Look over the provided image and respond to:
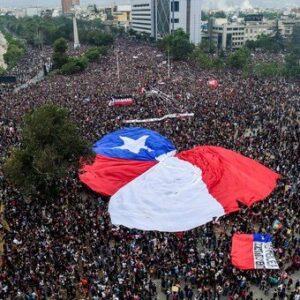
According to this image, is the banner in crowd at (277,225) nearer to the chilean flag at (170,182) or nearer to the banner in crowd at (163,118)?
the chilean flag at (170,182)

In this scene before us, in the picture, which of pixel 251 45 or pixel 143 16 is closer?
pixel 251 45

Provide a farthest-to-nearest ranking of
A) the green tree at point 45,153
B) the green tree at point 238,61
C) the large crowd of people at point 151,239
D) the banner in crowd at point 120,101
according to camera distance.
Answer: the green tree at point 238,61 < the banner in crowd at point 120,101 < the green tree at point 45,153 < the large crowd of people at point 151,239

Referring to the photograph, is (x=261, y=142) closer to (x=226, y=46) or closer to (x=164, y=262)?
(x=164, y=262)

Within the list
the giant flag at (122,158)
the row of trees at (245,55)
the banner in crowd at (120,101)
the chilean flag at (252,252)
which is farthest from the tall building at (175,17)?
the chilean flag at (252,252)

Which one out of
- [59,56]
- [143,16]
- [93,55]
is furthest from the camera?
[143,16]

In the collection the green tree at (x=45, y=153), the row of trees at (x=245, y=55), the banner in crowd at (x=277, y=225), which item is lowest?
the row of trees at (x=245, y=55)

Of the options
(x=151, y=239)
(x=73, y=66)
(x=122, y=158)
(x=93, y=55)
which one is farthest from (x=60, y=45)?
(x=151, y=239)

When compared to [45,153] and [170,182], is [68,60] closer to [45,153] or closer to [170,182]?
[45,153]
